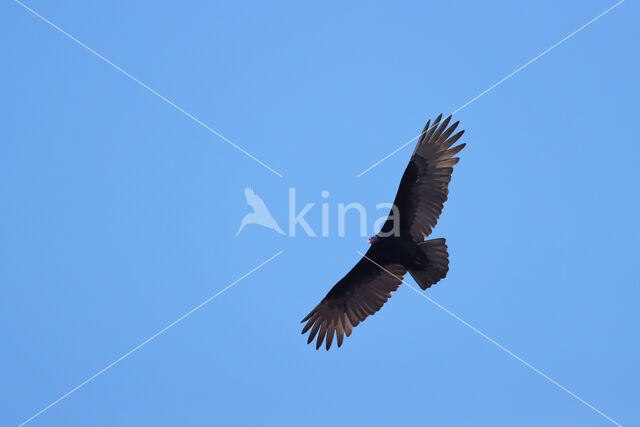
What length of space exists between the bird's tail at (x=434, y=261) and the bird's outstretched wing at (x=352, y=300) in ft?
2.80

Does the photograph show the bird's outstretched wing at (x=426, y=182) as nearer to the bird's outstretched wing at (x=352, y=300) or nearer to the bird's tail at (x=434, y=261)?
the bird's tail at (x=434, y=261)

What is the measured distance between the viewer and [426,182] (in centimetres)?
1226

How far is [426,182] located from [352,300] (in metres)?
2.33

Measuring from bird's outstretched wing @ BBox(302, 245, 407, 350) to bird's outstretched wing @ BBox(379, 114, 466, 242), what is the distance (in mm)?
901

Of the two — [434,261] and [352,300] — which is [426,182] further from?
[352,300]

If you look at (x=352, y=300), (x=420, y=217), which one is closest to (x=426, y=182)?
(x=420, y=217)

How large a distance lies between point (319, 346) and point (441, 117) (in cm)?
401

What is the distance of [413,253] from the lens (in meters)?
12.1

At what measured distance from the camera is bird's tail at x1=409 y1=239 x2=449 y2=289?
11922 millimetres

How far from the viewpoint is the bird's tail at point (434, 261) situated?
11.9 meters

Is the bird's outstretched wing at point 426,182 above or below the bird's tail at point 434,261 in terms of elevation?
above

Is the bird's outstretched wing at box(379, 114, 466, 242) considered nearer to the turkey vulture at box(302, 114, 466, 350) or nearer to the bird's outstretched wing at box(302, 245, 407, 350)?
the turkey vulture at box(302, 114, 466, 350)

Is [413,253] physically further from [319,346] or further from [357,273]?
[319,346]

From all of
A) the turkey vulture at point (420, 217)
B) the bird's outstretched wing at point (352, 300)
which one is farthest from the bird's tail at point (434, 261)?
the bird's outstretched wing at point (352, 300)
